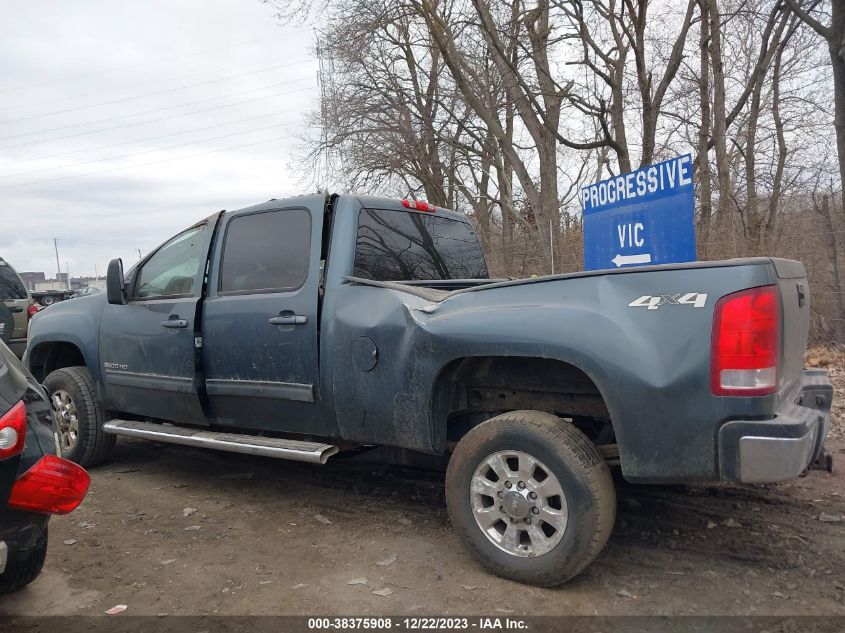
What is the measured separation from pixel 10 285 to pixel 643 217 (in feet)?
29.5

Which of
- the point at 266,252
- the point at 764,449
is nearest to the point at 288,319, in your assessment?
the point at 266,252

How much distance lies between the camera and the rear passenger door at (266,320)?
4.02 metres

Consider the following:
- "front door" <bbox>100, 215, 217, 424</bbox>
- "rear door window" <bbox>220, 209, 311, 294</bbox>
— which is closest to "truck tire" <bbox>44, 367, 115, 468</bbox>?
"front door" <bbox>100, 215, 217, 424</bbox>

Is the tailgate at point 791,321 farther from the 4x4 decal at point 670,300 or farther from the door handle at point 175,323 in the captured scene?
the door handle at point 175,323

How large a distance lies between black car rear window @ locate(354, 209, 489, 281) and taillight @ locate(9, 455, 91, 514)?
1895 mm

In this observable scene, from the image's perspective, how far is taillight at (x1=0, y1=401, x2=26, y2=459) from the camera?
2535 mm

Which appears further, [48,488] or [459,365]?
[459,365]

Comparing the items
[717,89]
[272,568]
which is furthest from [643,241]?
[717,89]

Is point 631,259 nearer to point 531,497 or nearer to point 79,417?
point 531,497

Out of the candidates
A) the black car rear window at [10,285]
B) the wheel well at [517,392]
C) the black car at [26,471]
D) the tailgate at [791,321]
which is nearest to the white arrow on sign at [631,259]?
the tailgate at [791,321]

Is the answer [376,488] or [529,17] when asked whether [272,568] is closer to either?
[376,488]

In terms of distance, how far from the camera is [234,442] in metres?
4.19

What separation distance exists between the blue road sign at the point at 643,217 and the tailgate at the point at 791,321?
1768 mm

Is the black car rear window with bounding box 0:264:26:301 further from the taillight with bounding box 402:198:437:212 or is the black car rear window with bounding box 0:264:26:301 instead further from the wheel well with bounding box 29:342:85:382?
the taillight with bounding box 402:198:437:212
